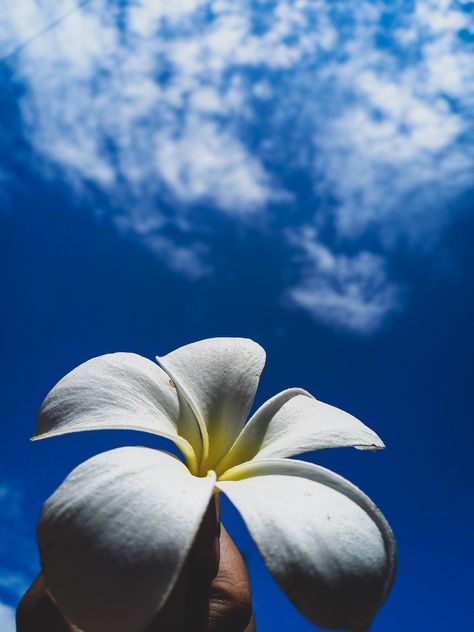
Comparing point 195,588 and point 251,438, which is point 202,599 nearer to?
point 195,588

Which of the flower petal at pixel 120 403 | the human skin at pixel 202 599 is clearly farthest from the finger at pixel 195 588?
the flower petal at pixel 120 403

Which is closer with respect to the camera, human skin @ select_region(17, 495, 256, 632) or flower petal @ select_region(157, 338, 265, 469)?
human skin @ select_region(17, 495, 256, 632)

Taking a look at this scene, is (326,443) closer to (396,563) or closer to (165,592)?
(396,563)

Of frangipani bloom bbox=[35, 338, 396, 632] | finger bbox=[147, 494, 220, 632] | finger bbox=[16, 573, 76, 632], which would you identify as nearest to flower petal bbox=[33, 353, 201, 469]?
frangipani bloom bbox=[35, 338, 396, 632]

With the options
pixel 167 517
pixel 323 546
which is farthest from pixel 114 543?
pixel 323 546

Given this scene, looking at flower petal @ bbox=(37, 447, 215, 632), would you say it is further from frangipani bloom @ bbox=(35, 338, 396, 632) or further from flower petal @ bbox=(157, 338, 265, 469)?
flower petal @ bbox=(157, 338, 265, 469)

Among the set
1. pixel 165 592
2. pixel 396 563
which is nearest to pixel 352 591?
pixel 396 563

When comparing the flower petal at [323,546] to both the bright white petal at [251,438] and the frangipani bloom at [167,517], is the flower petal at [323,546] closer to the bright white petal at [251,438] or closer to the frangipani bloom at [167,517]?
the frangipani bloom at [167,517]
